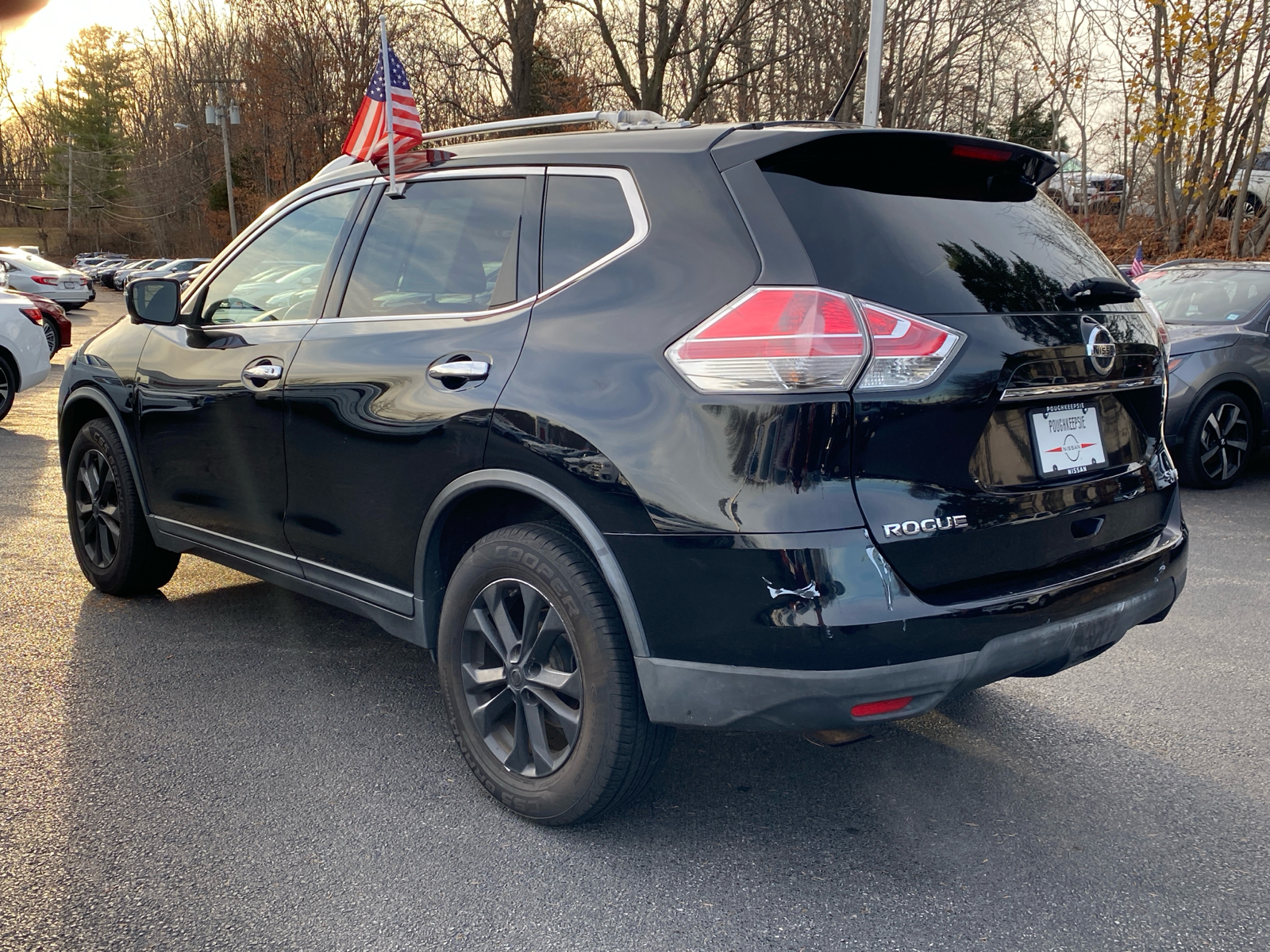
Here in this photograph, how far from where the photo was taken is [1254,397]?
788cm

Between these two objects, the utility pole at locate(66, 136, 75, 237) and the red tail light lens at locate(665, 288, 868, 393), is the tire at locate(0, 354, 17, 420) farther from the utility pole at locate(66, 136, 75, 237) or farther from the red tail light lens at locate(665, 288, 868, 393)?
the utility pole at locate(66, 136, 75, 237)

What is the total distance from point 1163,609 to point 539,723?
5.66 feet

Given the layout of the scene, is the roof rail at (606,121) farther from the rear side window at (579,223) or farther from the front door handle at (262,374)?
the front door handle at (262,374)

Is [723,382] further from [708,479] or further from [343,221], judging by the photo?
[343,221]

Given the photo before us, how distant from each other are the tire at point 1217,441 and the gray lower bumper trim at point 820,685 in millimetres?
5936

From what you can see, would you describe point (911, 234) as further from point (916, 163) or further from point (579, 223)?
point (579, 223)

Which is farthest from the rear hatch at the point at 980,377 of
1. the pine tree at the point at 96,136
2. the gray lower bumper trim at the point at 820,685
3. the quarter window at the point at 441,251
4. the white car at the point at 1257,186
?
Result: the pine tree at the point at 96,136

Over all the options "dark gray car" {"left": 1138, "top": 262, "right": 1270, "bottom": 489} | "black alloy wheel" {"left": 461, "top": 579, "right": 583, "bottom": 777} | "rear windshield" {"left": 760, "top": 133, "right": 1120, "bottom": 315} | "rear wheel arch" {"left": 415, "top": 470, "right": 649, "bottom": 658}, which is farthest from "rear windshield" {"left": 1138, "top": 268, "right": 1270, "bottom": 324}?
"black alloy wheel" {"left": 461, "top": 579, "right": 583, "bottom": 777}

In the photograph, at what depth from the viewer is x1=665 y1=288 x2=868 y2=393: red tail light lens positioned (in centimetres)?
235

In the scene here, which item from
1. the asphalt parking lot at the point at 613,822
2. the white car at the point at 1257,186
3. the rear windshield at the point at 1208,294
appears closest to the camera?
the asphalt parking lot at the point at 613,822

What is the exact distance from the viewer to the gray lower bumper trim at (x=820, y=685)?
2354 mm

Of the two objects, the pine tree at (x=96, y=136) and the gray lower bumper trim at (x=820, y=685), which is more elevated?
the pine tree at (x=96, y=136)

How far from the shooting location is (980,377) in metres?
2.47

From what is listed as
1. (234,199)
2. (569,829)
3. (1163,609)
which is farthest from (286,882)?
(234,199)
